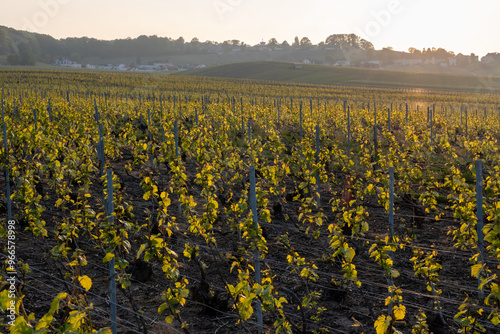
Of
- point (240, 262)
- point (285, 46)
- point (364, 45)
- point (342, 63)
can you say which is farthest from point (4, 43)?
point (240, 262)

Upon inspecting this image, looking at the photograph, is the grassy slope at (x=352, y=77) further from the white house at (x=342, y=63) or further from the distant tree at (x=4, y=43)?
the distant tree at (x=4, y=43)

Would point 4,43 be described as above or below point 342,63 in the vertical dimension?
above

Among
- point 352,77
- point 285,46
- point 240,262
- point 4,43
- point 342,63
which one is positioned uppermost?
point 285,46

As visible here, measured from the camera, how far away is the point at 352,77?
7950cm

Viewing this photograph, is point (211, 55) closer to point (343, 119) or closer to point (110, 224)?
point (343, 119)

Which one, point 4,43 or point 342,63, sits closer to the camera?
point 4,43

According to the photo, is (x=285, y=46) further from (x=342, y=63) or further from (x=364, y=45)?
(x=342, y=63)

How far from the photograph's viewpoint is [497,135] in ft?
63.9

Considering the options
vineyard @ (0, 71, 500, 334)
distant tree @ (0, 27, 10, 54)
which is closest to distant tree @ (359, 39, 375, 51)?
distant tree @ (0, 27, 10, 54)

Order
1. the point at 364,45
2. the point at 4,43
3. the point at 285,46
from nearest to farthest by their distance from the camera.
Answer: the point at 4,43
the point at 364,45
the point at 285,46

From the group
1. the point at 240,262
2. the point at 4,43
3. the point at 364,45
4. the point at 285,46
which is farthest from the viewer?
the point at 285,46

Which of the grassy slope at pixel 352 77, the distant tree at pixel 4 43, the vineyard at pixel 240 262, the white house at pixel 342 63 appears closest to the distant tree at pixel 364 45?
the white house at pixel 342 63

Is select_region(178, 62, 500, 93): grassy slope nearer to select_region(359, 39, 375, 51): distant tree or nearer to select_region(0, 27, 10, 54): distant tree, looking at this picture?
select_region(0, 27, 10, 54): distant tree

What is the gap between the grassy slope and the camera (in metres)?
72.8
